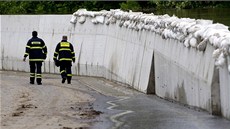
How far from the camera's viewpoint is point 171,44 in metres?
16.6

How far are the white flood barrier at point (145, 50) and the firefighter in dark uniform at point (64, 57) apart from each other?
1.59 m

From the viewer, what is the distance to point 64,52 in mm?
22234

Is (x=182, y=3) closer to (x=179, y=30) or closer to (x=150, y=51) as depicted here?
(x=150, y=51)

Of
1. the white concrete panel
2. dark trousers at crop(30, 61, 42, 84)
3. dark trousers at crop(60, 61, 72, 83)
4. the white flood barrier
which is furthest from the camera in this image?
dark trousers at crop(60, 61, 72, 83)

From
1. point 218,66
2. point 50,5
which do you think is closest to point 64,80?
point 218,66

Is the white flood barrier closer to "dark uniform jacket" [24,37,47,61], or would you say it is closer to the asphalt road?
the asphalt road

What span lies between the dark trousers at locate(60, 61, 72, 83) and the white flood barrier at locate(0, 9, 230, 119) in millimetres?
1579

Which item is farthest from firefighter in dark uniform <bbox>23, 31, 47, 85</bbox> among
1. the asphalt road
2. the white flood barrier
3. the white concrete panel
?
the white concrete panel

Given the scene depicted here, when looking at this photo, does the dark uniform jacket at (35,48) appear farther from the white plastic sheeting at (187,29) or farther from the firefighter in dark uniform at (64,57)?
the white plastic sheeting at (187,29)

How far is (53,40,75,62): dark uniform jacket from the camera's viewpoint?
22.1 m

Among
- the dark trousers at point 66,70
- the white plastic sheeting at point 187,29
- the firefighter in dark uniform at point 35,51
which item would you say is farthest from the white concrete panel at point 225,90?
the dark trousers at point 66,70

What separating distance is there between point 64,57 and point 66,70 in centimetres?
44

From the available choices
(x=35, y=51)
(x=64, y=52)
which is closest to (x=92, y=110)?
(x=35, y=51)

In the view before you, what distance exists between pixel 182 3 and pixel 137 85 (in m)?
9.21
